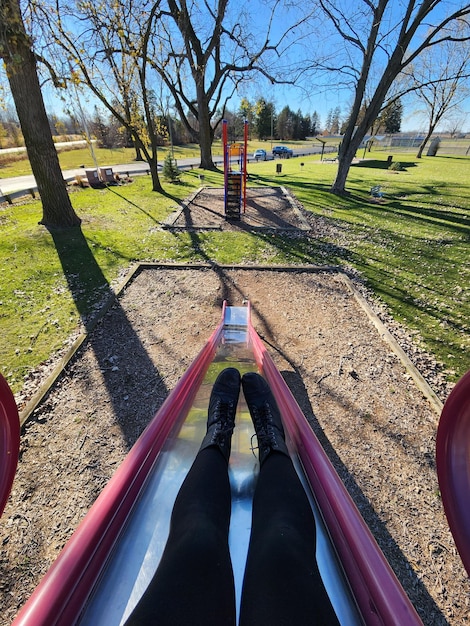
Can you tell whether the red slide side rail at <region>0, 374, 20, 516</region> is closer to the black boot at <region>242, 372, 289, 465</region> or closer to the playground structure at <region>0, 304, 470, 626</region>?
the playground structure at <region>0, 304, 470, 626</region>

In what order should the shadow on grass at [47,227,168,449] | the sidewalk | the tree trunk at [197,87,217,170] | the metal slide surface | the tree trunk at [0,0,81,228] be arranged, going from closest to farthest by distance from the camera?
the metal slide surface → the shadow on grass at [47,227,168,449] → the tree trunk at [0,0,81,228] → the sidewalk → the tree trunk at [197,87,217,170]

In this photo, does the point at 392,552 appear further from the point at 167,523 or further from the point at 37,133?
the point at 37,133

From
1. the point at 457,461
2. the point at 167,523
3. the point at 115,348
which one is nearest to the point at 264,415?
the point at 167,523

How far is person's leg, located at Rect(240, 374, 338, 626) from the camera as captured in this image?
4.18 ft

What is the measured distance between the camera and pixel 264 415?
8.19 ft

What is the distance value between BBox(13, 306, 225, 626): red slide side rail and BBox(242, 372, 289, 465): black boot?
717 mm

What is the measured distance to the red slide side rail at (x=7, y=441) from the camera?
4.05 feet

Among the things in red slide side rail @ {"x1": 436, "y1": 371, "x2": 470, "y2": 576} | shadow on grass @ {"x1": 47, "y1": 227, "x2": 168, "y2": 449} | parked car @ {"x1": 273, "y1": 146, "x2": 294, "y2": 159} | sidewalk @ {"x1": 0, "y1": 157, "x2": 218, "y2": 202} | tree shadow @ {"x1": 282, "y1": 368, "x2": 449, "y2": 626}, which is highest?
parked car @ {"x1": 273, "y1": 146, "x2": 294, "y2": 159}

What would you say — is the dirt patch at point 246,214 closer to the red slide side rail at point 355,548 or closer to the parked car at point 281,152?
the red slide side rail at point 355,548

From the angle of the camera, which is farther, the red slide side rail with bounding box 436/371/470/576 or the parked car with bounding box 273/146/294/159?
the parked car with bounding box 273/146/294/159

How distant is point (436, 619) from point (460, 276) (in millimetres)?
6224

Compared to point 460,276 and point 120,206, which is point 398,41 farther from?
point 120,206

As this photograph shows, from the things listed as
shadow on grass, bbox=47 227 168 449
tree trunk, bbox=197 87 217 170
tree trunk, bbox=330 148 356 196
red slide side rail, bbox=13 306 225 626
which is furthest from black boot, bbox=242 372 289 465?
tree trunk, bbox=197 87 217 170

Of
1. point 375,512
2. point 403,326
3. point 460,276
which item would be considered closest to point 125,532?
point 375,512
